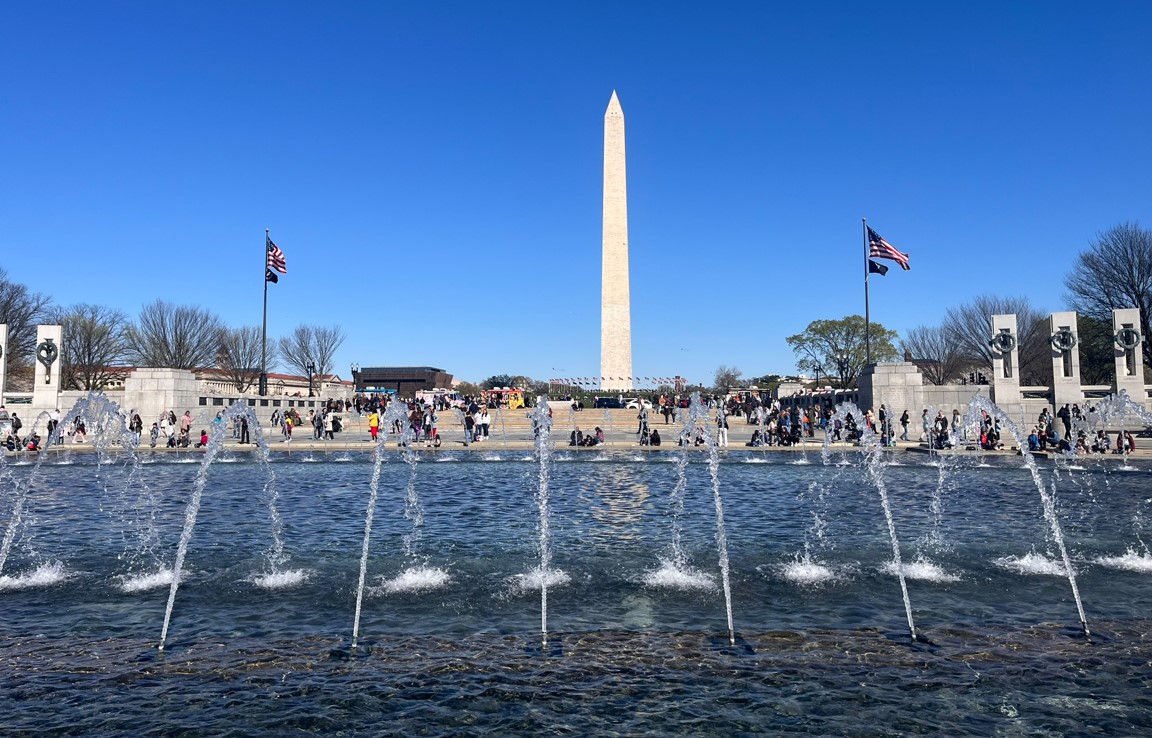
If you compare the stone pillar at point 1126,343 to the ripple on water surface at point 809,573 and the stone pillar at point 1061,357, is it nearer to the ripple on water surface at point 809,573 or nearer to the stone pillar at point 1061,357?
the stone pillar at point 1061,357

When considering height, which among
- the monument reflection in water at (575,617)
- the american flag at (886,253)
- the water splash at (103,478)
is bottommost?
the monument reflection in water at (575,617)

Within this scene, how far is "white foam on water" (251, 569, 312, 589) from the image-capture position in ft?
25.4

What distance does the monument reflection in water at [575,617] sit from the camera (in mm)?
4836

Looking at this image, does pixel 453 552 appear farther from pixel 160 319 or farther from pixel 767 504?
pixel 160 319

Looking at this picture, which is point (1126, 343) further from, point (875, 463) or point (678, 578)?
point (678, 578)

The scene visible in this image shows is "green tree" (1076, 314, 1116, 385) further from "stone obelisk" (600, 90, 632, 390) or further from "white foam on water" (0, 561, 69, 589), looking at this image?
"white foam on water" (0, 561, 69, 589)

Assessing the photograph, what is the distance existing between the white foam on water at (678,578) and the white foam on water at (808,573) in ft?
2.81

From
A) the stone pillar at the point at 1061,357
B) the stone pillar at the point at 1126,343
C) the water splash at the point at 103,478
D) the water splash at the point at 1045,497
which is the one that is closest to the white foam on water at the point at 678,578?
the water splash at the point at 1045,497

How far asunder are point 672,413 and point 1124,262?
25.2 m

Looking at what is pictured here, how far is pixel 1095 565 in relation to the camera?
857cm

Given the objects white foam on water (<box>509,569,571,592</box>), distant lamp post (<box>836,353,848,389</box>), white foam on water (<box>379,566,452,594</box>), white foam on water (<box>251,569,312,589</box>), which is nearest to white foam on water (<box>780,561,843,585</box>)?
white foam on water (<box>509,569,571,592</box>)

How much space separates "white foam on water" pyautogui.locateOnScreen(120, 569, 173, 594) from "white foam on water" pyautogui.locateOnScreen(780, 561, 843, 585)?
6399 millimetres

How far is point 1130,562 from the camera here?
342 inches

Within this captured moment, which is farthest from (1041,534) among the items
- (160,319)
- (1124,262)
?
(160,319)
